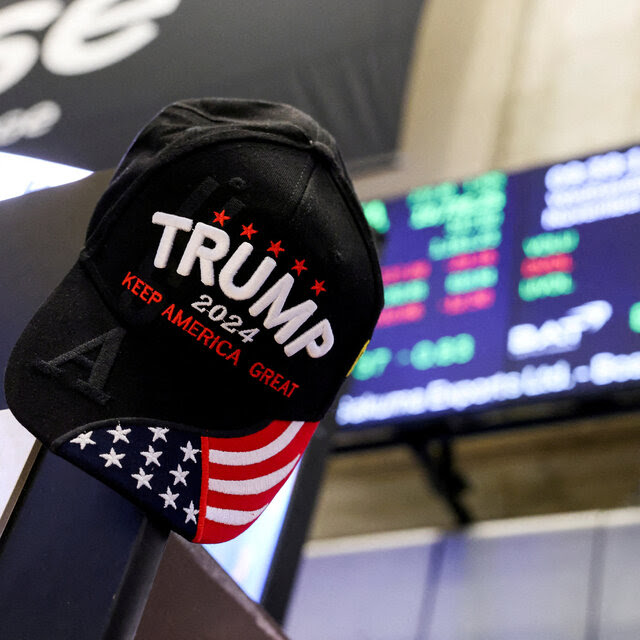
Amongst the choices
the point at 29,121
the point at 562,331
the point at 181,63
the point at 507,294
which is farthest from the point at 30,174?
the point at 507,294

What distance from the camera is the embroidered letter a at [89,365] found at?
0.51 m

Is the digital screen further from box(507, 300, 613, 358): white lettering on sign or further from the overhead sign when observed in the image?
the overhead sign

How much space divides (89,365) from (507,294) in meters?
1.78

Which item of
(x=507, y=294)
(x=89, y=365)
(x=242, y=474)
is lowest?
(x=507, y=294)

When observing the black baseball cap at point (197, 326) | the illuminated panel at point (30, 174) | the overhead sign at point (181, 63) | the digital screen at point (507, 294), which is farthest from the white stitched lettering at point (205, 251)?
the digital screen at point (507, 294)

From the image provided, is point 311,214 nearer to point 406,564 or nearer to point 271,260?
point 271,260

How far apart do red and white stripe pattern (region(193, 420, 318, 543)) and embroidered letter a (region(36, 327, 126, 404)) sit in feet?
0.23

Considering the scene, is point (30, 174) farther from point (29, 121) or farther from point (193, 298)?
point (193, 298)

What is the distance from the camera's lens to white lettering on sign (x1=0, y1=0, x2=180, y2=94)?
103cm

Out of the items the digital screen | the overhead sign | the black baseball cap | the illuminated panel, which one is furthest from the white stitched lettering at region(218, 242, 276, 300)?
the digital screen

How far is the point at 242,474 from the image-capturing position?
1.85 ft

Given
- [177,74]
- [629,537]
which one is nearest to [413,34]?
[177,74]

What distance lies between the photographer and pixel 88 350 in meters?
0.53

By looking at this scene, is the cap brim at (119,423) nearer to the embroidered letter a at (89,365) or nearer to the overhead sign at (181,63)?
the embroidered letter a at (89,365)
